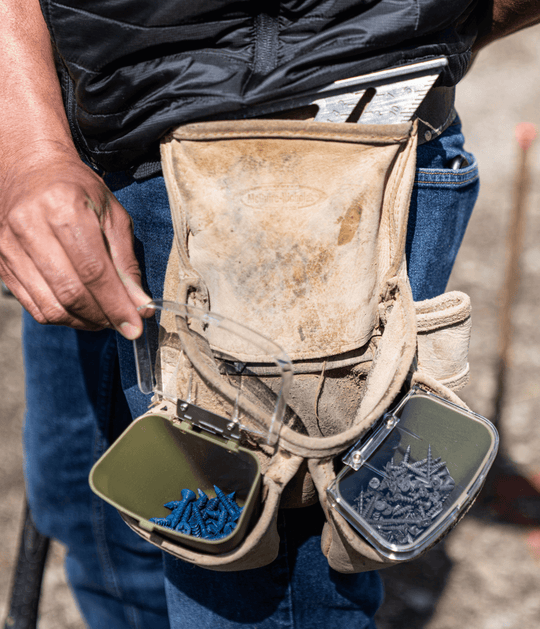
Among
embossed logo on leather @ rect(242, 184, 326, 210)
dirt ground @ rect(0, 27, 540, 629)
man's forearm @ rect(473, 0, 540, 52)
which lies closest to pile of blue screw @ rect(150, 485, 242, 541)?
embossed logo on leather @ rect(242, 184, 326, 210)

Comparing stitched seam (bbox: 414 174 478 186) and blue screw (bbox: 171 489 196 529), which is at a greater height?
stitched seam (bbox: 414 174 478 186)

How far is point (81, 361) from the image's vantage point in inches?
55.0

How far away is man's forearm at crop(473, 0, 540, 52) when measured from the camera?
991 mm

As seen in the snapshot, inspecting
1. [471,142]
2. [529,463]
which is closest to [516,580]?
[529,463]

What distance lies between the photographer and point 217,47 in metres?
0.79

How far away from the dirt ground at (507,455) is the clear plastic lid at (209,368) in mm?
1211

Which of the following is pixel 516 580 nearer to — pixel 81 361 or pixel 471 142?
pixel 81 361

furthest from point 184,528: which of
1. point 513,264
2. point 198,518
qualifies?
point 513,264

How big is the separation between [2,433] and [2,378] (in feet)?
1.04

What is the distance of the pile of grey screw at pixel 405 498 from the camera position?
807 mm

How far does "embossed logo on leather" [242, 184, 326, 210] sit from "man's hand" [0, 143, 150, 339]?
19cm

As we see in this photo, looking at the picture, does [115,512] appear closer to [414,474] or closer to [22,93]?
[414,474]

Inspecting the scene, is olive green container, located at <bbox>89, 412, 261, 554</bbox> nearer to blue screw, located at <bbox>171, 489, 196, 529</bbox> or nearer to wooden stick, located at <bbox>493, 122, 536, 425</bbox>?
blue screw, located at <bbox>171, 489, 196, 529</bbox>

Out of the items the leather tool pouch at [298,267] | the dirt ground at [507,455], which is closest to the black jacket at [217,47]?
the leather tool pouch at [298,267]
